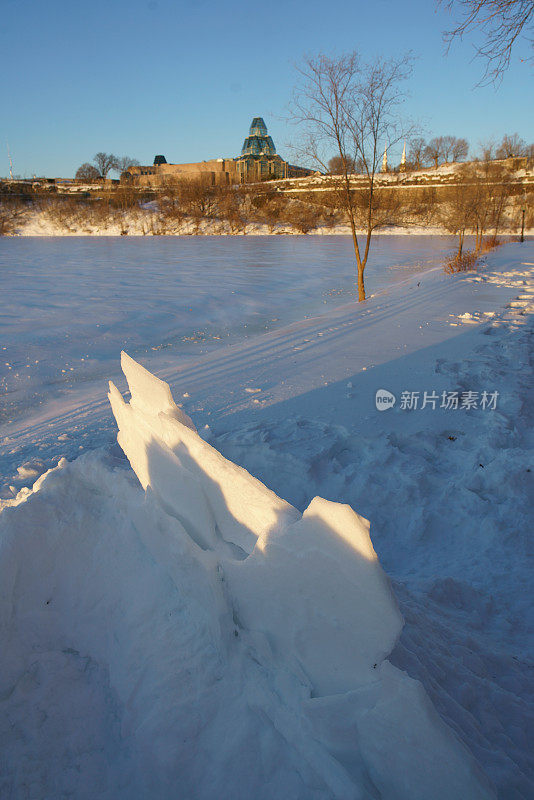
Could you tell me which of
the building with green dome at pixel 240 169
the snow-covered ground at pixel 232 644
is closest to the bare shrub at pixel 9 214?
the building with green dome at pixel 240 169

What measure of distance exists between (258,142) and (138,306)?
290 feet

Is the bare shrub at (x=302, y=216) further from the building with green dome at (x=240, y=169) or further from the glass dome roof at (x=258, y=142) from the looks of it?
the glass dome roof at (x=258, y=142)

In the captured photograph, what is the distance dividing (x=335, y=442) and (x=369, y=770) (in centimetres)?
290

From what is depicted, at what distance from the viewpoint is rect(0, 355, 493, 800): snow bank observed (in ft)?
3.32

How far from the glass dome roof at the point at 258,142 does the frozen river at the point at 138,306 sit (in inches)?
2895

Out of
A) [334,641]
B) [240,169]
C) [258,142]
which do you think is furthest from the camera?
[258,142]

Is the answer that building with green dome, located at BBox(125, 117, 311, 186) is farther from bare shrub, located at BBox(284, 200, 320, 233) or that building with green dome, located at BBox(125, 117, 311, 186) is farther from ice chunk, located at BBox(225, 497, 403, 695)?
ice chunk, located at BBox(225, 497, 403, 695)

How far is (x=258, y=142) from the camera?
85812 mm

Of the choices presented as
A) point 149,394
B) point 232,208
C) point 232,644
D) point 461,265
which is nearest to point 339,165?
point 461,265

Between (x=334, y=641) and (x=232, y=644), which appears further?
(x=232, y=644)

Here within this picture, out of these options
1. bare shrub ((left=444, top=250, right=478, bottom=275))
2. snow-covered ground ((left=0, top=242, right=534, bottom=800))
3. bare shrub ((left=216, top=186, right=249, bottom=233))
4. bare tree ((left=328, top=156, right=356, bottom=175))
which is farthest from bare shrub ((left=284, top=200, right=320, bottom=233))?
snow-covered ground ((left=0, top=242, right=534, bottom=800))

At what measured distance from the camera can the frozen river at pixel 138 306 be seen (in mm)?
7277

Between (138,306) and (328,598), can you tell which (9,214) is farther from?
(328,598)

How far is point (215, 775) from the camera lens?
100 cm
